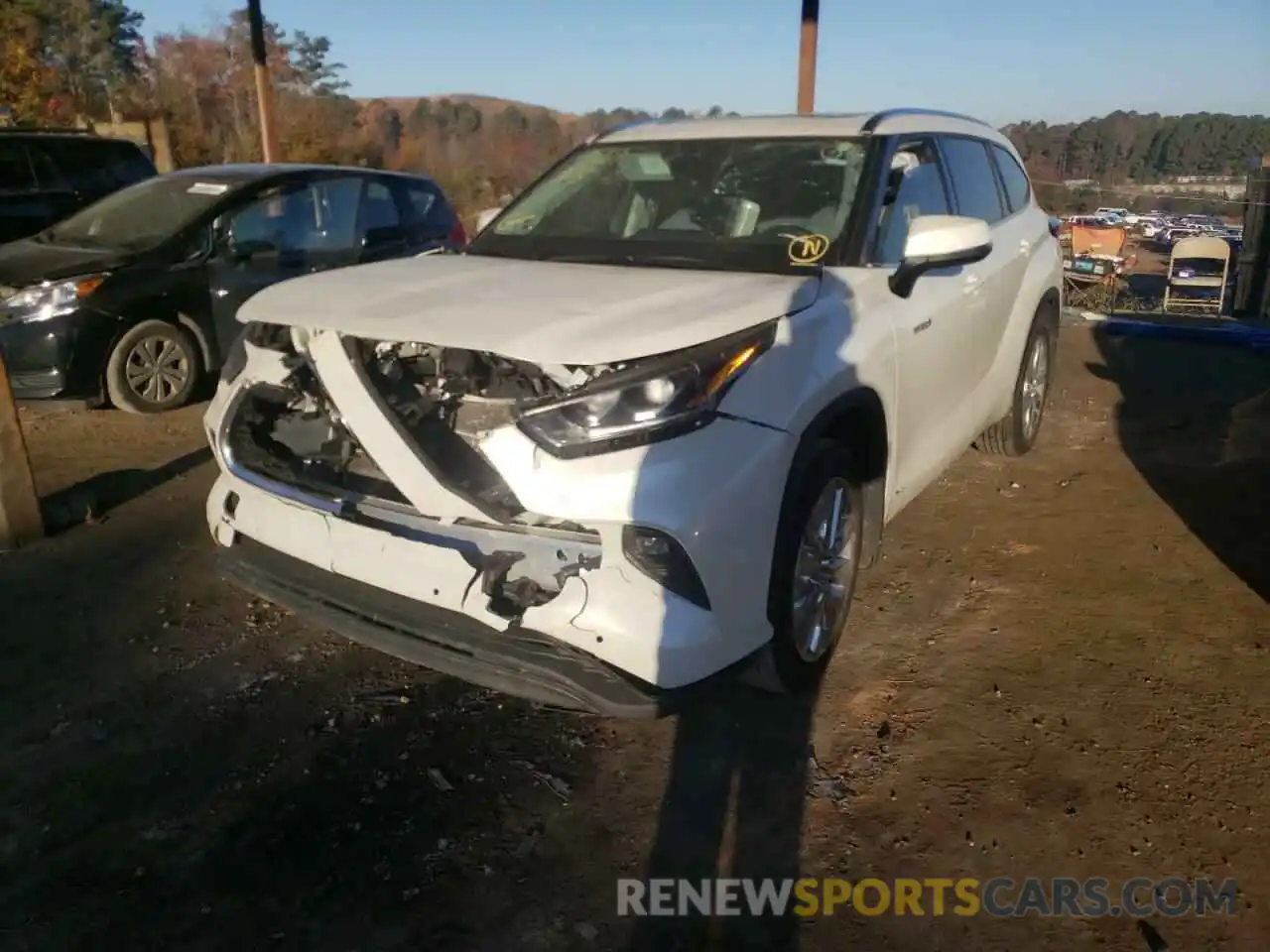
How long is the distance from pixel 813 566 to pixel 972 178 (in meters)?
2.45

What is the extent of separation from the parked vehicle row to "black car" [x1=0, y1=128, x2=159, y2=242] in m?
2.30

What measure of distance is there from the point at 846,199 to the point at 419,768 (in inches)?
93.3

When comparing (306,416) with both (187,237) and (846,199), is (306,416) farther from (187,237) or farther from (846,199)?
(187,237)

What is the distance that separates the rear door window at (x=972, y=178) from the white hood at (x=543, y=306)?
1.60m

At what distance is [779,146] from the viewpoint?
3.78 meters

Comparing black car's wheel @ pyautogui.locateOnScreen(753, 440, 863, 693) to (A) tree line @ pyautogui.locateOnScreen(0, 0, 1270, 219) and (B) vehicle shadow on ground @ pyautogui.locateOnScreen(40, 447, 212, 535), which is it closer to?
(B) vehicle shadow on ground @ pyautogui.locateOnScreen(40, 447, 212, 535)

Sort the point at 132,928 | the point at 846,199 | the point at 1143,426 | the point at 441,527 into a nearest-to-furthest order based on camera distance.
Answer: the point at 132,928, the point at 441,527, the point at 846,199, the point at 1143,426

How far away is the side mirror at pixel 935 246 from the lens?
3.22 m

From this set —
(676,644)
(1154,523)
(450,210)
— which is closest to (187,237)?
(450,210)

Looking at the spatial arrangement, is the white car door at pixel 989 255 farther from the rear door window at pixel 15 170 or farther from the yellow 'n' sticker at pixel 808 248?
the rear door window at pixel 15 170

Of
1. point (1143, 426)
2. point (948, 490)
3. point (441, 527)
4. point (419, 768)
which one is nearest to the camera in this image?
point (441, 527)

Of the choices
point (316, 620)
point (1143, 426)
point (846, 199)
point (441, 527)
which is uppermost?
point (846, 199)

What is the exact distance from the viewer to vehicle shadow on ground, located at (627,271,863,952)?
7.41ft

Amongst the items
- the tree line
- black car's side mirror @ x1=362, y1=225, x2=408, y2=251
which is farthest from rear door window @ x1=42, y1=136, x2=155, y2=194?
the tree line
